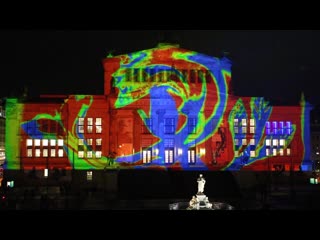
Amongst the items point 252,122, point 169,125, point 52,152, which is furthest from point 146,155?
point 252,122

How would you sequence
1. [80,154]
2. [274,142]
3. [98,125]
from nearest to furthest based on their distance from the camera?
[80,154]
[274,142]
[98,125]

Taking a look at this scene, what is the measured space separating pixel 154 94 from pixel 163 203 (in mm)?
12024

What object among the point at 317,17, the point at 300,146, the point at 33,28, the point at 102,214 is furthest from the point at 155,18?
the point at 300,146

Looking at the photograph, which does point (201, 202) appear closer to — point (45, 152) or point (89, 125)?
point (89, 125)

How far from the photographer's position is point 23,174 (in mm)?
25031

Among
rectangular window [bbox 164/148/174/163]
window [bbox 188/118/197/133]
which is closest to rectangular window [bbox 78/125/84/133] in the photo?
rectangular window [bbox 164/148/174/163]

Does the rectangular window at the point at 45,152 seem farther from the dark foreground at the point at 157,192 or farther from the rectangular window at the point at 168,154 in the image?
the rectangular window at the point at 168,154

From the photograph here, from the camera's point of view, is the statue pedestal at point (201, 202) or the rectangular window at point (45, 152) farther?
the rectangular window at point (45, 152)

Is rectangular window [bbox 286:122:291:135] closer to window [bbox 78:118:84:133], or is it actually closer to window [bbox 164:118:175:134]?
window [bbox 164:118:175:134]

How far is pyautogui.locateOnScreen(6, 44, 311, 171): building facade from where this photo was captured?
28.5 metres

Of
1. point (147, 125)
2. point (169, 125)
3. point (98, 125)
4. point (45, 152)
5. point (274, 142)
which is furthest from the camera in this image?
point (169, 125)

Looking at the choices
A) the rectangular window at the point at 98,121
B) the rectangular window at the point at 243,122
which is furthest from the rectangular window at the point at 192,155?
the rectangular window at the point at 98,121

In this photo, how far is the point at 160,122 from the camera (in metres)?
29.3

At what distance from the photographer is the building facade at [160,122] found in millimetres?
28516
